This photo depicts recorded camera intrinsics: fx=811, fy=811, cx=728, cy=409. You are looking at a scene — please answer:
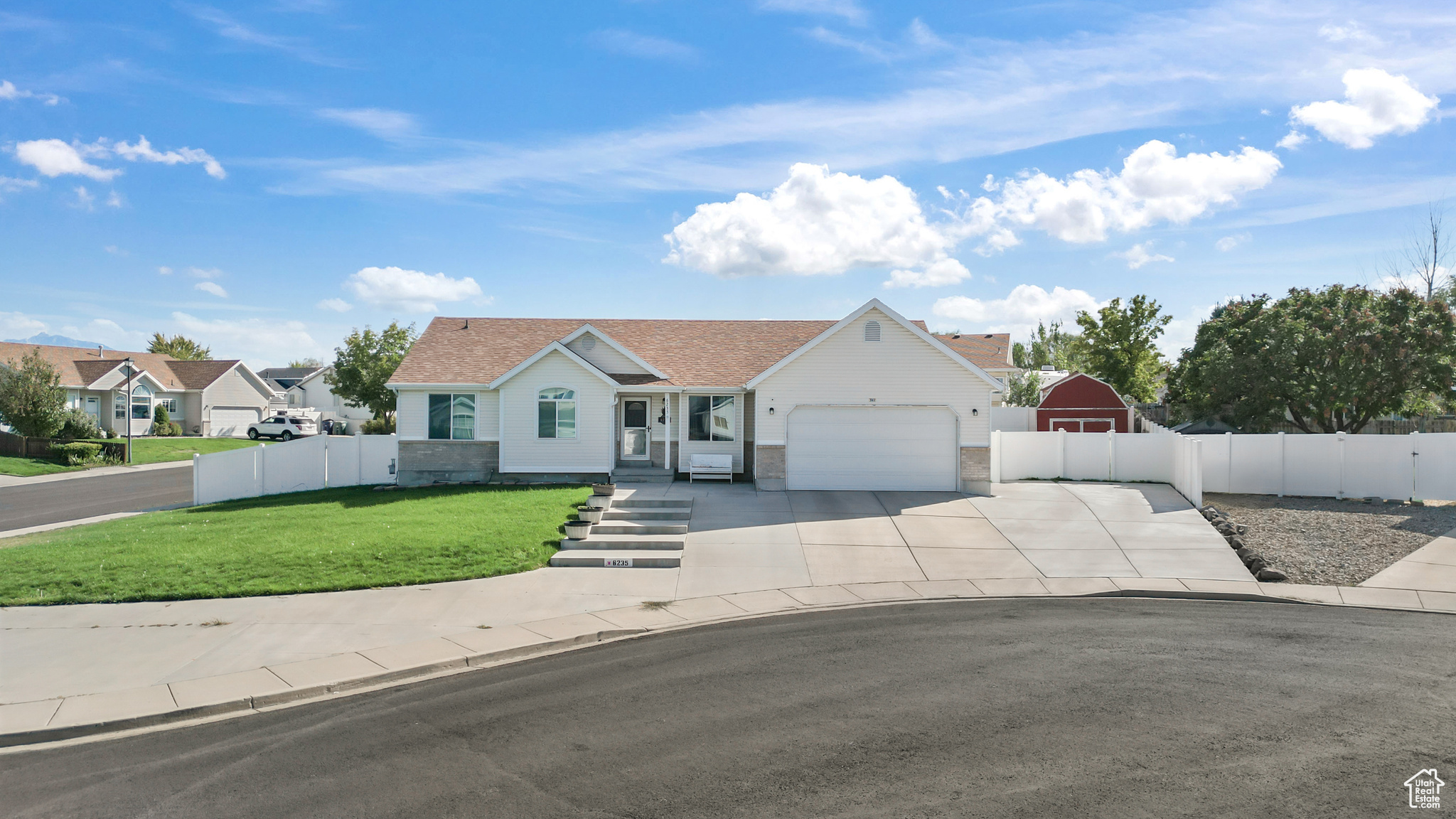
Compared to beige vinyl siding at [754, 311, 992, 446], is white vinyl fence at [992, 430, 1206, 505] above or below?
below

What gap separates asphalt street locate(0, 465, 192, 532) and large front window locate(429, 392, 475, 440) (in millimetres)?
7837

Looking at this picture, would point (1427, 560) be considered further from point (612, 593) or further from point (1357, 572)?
point (612, 593)

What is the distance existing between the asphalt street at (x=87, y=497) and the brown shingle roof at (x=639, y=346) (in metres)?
8.38

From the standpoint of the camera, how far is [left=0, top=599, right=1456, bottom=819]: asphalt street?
579 centimetres

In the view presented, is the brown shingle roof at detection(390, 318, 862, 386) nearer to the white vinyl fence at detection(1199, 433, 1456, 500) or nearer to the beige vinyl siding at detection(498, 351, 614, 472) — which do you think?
the beige vinyl siding at detection(498, 351, 614, 472)

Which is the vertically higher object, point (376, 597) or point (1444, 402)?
point (1444, 402)

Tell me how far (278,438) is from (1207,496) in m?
49.2

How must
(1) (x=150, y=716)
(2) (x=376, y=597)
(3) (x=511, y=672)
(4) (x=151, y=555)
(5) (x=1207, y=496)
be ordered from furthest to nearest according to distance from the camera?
(5) (x=1207, y=496)
(4) (x=151, y=555)
(2) (x=376, y=597)
(3) (x=511, y=672)
(1) (x=150, y=716)

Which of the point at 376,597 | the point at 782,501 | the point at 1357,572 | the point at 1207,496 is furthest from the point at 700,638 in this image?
the point at 1207,496

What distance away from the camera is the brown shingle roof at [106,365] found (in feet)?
153

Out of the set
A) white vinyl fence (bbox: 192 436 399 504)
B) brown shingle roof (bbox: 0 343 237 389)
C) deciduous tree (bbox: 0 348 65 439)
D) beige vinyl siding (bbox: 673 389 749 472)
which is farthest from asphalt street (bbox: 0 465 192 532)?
brown shingle roof (bbox: 0 343 237 389)

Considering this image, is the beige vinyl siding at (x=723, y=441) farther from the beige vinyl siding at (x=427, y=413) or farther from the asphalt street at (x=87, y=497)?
the asphalt street at (x=87, y=497)

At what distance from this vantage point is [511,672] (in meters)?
8.89

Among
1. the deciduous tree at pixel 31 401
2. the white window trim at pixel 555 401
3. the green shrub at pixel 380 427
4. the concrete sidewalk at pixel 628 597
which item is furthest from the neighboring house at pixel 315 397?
the concrete sidewalk at pixel 628 597
